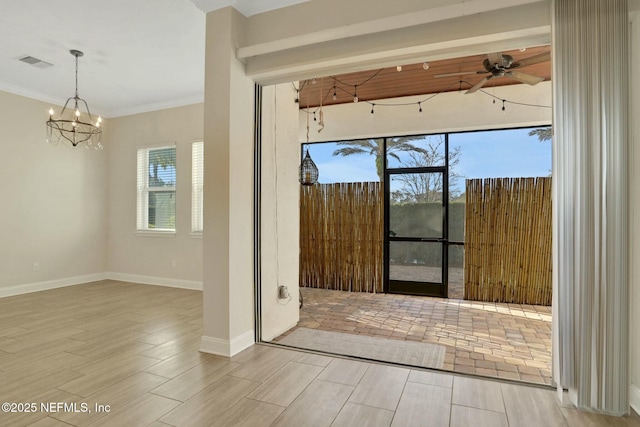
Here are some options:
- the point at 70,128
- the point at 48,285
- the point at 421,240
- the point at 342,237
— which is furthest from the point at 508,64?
the point at 48,285

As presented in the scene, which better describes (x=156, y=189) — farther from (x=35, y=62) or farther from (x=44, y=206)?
(x=35, y=62)

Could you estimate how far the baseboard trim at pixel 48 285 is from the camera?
4.90 meters

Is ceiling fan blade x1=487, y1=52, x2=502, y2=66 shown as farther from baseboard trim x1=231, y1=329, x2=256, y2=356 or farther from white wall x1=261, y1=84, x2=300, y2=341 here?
baseboard trim x1=231, y1=329, x2=256, y2=356

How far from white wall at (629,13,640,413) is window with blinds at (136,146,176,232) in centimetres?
552

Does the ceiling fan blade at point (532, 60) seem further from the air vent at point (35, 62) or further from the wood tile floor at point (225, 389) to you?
the air vent at point (35, 62)

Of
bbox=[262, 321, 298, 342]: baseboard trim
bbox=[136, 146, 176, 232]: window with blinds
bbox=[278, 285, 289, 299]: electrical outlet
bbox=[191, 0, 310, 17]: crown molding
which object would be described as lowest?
bbox=[262, 321, 298, 342]: baseboard trim

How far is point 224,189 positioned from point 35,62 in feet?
10.7

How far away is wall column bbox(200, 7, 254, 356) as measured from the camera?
2.85 meters

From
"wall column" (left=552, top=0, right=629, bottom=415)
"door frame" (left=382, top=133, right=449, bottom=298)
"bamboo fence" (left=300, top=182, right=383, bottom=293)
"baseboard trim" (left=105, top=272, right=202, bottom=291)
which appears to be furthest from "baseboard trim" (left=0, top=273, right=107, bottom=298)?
"wall column" (left=552, top=0, right=629, bottom=415)

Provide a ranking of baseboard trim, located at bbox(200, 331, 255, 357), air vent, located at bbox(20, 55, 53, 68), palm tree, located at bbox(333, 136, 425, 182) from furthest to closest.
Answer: palm tree, located at bbox(333, 136, 425, 182) < air vent, located at bbox(20, 55, 53, 68) < baseboard trim, located at bbox(200, 331, 255, 357)

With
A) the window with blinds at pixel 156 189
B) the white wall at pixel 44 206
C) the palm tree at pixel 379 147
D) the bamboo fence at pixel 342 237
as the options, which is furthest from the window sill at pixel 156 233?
the palm tree at pixel 379 147

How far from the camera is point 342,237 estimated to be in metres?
5.87

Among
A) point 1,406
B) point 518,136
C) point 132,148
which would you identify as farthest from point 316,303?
point 132,148

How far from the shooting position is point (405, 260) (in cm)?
556
